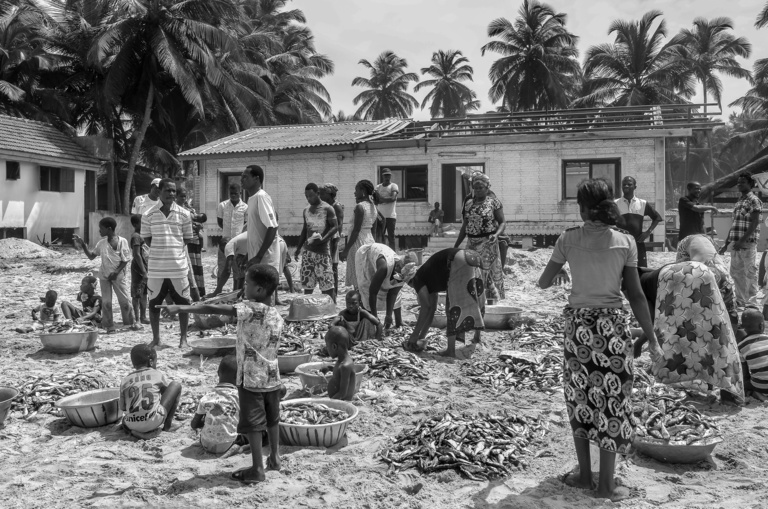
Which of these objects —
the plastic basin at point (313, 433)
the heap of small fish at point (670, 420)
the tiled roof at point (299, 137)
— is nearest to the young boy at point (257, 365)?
the plastic basin at point (313, 433)

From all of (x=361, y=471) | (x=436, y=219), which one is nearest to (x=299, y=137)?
(x=436, y=219)

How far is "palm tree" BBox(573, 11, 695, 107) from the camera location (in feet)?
110

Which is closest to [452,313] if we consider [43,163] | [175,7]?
[43,163]

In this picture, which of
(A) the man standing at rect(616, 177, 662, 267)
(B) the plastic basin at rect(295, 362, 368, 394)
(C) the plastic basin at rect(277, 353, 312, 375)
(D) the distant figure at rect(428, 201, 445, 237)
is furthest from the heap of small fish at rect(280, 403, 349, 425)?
(D) the distant figure at rect(428, 201, 445, 237)

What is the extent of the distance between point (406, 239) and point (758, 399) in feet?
55.5

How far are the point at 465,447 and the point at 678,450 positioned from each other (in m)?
1.29

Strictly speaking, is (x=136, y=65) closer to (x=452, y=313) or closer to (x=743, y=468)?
(x=452, y=313)

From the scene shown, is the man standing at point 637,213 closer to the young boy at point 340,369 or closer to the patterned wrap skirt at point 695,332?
the patterned wrap skirt at point 695,332

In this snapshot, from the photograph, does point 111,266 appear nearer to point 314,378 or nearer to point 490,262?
point 314,378

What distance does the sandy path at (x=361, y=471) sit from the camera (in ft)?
12.1

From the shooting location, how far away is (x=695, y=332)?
509 centimetres

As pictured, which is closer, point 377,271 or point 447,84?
point 377,271

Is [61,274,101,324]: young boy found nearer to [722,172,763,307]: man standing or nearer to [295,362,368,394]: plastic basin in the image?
[295,362,368,394]: plastic basin

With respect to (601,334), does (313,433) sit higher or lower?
lower
